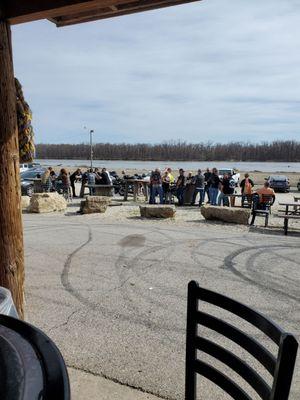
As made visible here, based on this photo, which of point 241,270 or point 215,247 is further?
point 215,247

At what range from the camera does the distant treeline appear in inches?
6521

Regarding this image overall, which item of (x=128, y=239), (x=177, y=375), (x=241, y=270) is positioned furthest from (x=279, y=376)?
(x=128, y=239)

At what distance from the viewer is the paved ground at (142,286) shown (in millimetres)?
3971

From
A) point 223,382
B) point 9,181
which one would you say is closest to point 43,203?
point 9,181

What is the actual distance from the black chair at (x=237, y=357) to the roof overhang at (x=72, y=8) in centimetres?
269

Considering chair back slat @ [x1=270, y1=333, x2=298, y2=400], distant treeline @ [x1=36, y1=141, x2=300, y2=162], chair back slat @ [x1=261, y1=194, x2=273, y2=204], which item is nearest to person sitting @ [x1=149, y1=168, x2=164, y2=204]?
chair back slat @ [x1=261, y1=194, x2=273, y2=204]

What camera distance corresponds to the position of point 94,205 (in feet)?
47.8

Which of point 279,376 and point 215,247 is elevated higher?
point 279,376

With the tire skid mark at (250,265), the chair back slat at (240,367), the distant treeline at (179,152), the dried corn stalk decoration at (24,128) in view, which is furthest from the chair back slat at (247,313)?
the distant treeline at (179,152)

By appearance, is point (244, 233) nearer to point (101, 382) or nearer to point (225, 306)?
point (101, 382)

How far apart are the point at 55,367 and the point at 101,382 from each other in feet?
7.25

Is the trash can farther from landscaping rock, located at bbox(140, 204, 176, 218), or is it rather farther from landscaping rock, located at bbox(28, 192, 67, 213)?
landscaping rock, located at bbox(28, 192, 67, 213)

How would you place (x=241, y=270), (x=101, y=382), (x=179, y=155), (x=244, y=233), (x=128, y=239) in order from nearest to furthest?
(x=101, y=382) < (x=241, y=270) < (x=128, y=239) < (x=244, y=233) < (x=179, y=155)

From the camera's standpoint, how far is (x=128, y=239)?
32.2 feet
